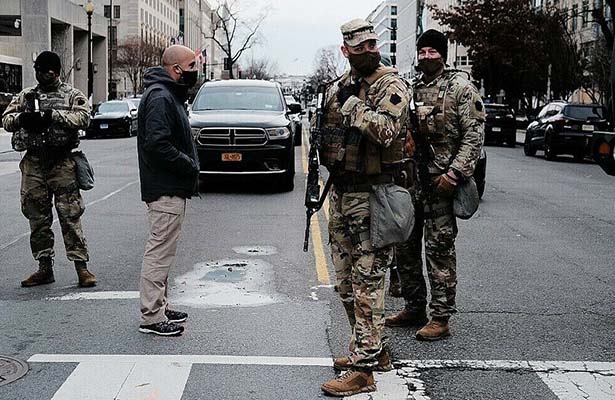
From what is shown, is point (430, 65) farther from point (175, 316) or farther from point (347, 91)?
point (175, 316)

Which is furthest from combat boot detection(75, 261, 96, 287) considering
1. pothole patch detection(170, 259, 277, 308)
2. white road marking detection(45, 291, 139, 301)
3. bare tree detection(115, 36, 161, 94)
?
bare tree detection(115, 36, 161, 94)

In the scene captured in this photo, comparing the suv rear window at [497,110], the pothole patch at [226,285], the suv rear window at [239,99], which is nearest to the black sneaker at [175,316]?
the pothole patch at [226,285]

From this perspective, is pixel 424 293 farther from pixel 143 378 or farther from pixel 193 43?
pixel 193 43

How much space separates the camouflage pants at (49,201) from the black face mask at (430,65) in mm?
3395

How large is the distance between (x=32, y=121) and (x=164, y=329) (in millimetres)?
2419

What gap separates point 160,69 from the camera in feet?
21.0

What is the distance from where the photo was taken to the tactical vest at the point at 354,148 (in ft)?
16.4

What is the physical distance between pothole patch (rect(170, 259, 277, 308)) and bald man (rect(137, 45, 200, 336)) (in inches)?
35.8

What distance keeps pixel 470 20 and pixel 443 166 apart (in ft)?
157

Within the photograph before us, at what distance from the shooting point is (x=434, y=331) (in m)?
6.20

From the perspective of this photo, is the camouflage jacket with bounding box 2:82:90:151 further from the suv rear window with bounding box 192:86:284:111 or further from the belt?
the suv rear window with bounding box 192:86:284:111

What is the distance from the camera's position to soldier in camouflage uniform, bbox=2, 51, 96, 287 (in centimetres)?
764

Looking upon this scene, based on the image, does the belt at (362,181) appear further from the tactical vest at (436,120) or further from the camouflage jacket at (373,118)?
the tactical vest at (436,120)

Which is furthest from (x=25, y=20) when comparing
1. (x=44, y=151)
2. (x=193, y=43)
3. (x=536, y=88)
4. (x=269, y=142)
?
(x=193, y=43)
